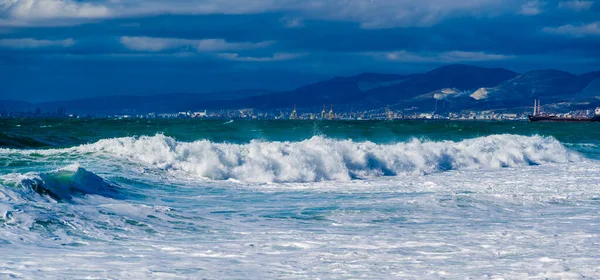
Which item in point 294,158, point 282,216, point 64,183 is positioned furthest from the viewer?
point 294,158

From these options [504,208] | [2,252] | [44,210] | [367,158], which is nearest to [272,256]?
[2,252]

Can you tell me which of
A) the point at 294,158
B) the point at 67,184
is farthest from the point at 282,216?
the point at 294,158

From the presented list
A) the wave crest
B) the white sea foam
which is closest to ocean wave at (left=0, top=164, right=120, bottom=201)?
the wave crest

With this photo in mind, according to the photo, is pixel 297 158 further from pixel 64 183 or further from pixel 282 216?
pixel 282 216

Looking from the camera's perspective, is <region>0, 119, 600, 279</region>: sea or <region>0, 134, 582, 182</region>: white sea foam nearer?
<region>0, 119, 600, 279</region>: sea

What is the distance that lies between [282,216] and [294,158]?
34.0 feet

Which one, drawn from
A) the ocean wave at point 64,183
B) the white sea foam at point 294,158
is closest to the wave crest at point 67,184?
the ocean wave at point 64,183

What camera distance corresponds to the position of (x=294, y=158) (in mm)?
26125

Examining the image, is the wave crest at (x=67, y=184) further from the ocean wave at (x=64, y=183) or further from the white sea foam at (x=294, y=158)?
the white sea foam at (x=294, y=158)

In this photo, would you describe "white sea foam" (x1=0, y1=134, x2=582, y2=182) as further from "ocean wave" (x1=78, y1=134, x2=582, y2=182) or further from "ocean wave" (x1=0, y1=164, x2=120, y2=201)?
Result: "ocean wave" (x1=0, y1=164, x2=120, y2=201)

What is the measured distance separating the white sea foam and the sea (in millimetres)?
88

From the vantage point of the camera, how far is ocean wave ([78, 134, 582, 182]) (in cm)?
2503

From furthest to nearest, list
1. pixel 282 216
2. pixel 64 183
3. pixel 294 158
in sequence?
pixel 294 158
pixel 64 183
pixel 282 216

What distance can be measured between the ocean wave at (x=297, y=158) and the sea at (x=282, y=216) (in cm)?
8
